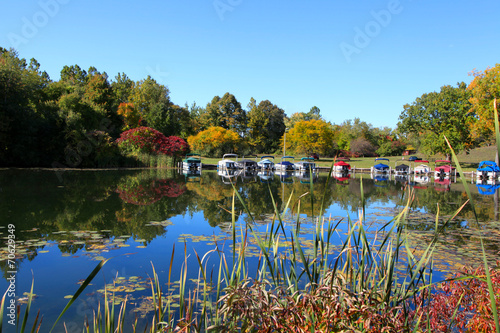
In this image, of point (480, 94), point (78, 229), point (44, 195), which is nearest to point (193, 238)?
point (78, 229)

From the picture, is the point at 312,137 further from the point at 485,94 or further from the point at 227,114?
the point at 485,94

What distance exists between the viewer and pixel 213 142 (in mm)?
46594

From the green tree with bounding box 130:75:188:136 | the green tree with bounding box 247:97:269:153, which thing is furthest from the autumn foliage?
the green tree with bounding box 247:97:269:153

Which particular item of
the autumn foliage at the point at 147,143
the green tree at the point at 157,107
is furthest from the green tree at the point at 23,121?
the green tree at the point at 157,107

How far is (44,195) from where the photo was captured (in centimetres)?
1209

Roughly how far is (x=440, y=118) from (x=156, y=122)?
32.0 meters

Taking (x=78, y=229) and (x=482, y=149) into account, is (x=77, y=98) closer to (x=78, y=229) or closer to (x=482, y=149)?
(x=78, y=229)

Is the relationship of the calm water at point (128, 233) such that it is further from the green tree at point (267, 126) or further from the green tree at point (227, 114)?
the green tree at point (267, 126)

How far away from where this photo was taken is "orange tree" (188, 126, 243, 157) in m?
46.7

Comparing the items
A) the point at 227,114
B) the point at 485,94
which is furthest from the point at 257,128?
the point at 485,94

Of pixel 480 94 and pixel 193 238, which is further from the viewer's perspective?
pixel 480 94

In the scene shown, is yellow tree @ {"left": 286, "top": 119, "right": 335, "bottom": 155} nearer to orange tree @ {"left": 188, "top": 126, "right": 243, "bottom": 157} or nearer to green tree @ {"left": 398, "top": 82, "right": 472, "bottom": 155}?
orange tree @ {"left": 188, "top": 126, "right": 243, "bottom": 157}

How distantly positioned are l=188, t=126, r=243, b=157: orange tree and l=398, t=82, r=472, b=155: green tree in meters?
20.7

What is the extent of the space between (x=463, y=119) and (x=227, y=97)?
32066mm
